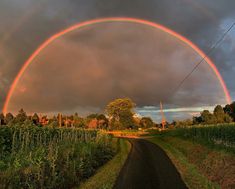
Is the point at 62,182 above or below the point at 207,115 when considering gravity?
below

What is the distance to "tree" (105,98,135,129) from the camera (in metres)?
125

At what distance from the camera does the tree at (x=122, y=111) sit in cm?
12481

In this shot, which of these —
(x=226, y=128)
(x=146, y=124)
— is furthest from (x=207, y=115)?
(x=226, y=128)

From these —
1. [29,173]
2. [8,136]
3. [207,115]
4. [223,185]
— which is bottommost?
[223,185]

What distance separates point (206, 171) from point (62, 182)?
25.6ft

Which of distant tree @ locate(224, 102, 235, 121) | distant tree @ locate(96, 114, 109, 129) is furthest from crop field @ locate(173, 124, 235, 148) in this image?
distant tree @ locate(96, 114, 109, 129)

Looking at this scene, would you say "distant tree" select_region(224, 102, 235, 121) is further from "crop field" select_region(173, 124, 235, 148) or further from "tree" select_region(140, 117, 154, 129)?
"crop field" select_region(173, 124, 235, 148)

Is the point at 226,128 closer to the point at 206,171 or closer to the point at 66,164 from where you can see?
the point at 206,171

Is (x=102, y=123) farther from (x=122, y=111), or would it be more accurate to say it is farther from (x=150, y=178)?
(x=150, y=178)

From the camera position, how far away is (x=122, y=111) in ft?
415

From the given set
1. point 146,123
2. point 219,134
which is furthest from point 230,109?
point 219,134

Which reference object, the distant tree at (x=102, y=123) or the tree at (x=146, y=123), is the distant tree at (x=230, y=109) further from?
the distant tree at (x=102, y=123)

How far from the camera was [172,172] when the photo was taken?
43.5ft

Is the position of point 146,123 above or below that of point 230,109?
below
